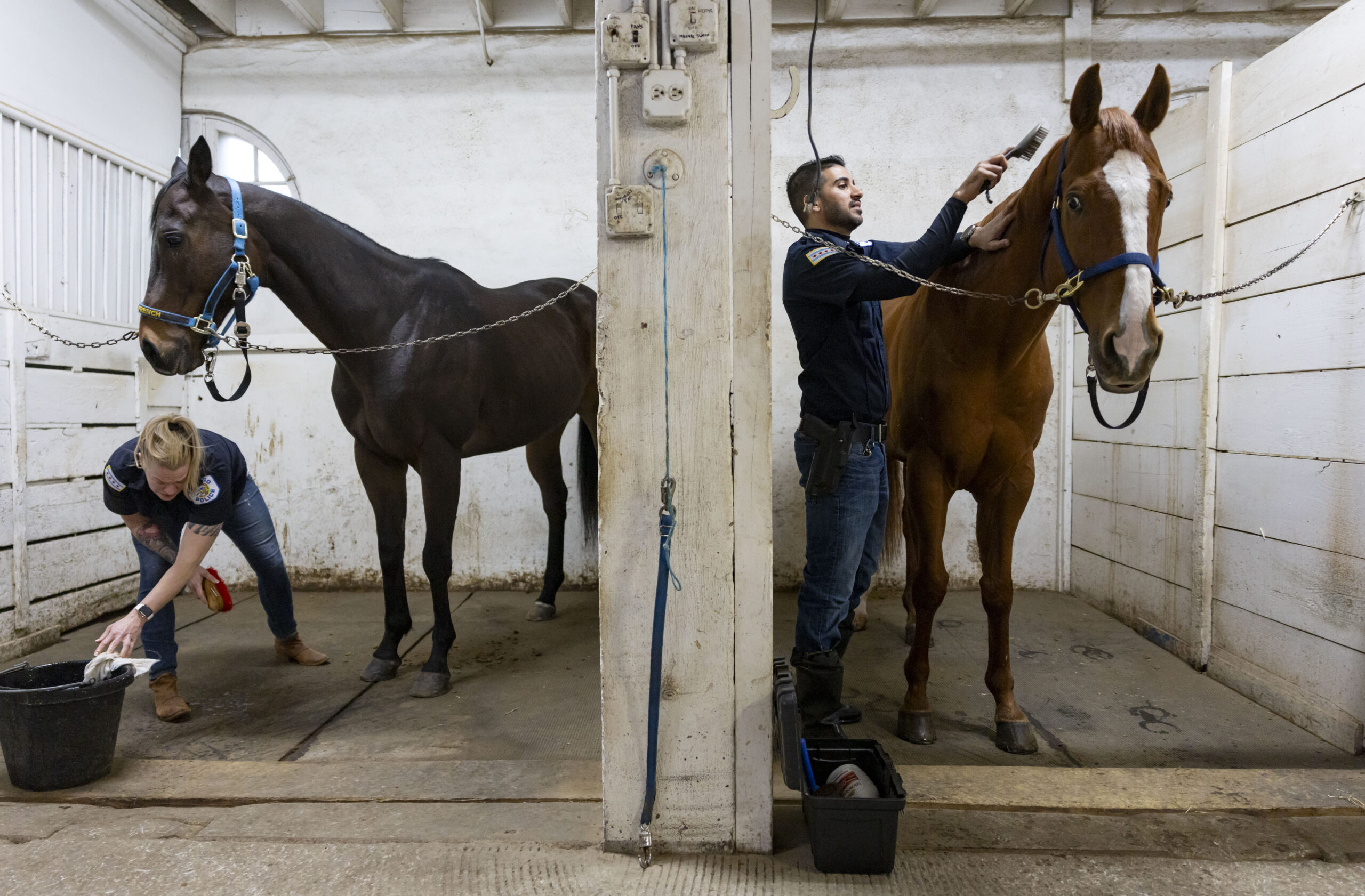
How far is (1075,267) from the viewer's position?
1.72 meters

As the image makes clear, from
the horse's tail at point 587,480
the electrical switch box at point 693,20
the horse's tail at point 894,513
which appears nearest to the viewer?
the electrical switch box at point 693,20

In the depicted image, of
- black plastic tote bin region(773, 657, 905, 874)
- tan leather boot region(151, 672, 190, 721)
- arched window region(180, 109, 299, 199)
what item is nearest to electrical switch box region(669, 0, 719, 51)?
black plastic tote bin region(773, 657, 905, 874)

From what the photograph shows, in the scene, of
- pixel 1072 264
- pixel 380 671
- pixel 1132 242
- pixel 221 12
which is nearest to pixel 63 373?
pixel 221 12

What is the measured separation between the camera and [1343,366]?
215 centimetres

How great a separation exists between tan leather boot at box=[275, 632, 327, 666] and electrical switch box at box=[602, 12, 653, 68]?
8.27ft

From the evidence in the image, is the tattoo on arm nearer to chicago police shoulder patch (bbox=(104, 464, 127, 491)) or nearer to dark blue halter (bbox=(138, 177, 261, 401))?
chicago police shoulder patch (bbox=(104, 464, 127, 491))

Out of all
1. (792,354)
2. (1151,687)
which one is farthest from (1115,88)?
(1151,687)

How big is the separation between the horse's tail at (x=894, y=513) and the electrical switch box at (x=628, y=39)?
221cm

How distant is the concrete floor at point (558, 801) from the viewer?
4.86 ft

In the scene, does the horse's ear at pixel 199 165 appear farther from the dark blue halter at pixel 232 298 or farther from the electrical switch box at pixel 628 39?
the electrical switch box at pixel 628 39

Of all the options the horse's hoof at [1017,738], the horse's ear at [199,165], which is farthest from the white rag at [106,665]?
the horse's hoof at [1017,738]

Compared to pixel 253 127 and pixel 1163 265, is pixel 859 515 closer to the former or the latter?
pixel 1163 265

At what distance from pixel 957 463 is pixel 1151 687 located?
4.03ft

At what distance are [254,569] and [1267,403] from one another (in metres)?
3.67
